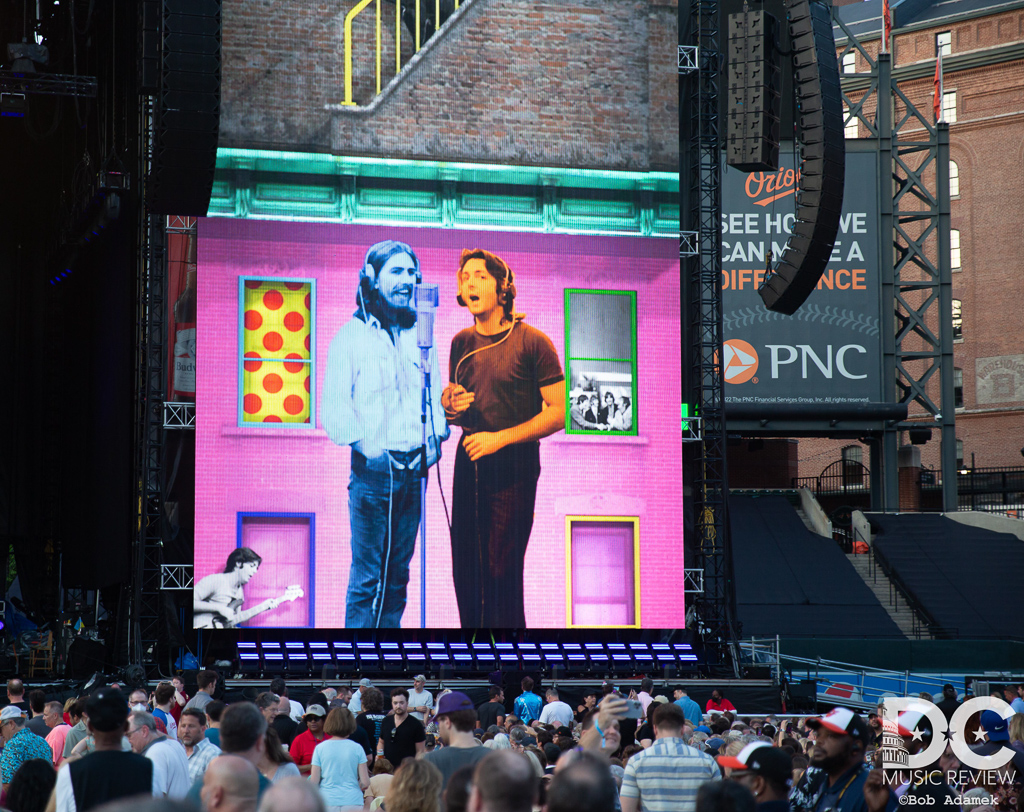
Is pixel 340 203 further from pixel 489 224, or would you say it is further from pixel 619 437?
pixel 619 437

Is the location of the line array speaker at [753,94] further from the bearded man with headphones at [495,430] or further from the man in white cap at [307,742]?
the man in white cap at [307,742]

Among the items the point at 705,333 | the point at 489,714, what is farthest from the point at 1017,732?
the point at 705,333

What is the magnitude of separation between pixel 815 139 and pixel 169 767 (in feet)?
39.7

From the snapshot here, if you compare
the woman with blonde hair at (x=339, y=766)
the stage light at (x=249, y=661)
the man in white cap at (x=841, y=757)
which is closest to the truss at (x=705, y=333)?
the stage light at (x=249, y=661)

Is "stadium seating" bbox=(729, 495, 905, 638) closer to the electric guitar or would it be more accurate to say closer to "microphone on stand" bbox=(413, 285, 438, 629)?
"microphone on stand" bbox=(413, 285, 438, 629)

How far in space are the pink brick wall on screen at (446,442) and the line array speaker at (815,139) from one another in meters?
6.42

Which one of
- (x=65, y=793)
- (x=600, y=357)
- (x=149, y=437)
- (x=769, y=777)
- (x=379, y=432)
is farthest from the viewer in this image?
(x=600, y=357)

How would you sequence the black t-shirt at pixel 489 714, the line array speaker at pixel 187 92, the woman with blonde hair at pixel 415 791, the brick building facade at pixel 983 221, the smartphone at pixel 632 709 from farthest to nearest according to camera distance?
the brick building facade at pixel 983 221 → the line array speaker at pixel 187 92 → the black t-shirt at pixel 489 714 → the smartphone at pixel 632 709 → the woman with blonde hair at pixel 415 791

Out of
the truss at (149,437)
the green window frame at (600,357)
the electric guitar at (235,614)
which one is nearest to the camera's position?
the electric guitar at (235,614)

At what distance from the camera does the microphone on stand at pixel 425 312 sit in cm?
2195

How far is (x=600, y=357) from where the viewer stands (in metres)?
22.7

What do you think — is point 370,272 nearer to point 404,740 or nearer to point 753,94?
point 753,94

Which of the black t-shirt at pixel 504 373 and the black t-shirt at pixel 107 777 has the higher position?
the black t-shirt at pixel 504 373

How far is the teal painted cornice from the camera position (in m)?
21.9
